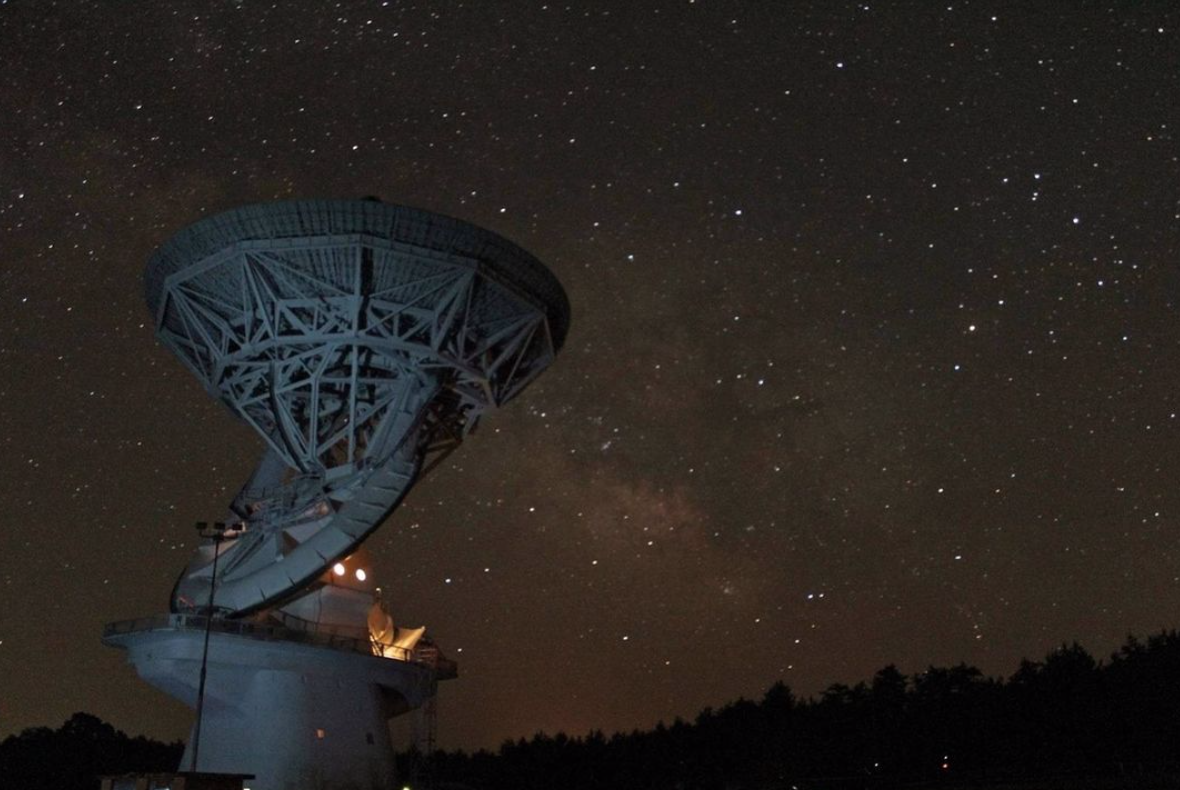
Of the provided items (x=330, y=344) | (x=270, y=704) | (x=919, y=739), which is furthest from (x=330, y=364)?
(x=919, y=739)

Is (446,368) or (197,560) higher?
(446,368)

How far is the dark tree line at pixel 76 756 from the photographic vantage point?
60.0 meters

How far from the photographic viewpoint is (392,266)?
2752 cm

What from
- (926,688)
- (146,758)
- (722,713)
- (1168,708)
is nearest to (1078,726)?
(1168,708)

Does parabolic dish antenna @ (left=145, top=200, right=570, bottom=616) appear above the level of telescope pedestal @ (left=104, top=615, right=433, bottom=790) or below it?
above

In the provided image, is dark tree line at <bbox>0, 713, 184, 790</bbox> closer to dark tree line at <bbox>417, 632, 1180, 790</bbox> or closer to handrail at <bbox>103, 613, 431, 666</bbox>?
dark tree line at <bbox>417, 632, 1180, 790</bbox>

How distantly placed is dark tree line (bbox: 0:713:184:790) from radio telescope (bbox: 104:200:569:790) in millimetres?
32548

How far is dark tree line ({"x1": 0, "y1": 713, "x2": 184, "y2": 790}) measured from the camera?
59969 mm

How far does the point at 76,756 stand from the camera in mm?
63656

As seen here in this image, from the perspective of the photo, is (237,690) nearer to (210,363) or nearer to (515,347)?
(210,363)

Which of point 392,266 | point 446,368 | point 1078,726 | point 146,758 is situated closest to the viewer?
point 392,266

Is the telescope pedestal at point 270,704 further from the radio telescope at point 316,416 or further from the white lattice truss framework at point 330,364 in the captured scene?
the white lattice truss framework at point 330,364

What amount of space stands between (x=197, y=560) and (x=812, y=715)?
1270 inches

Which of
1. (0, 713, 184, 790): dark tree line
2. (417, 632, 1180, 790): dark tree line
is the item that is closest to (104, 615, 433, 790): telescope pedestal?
(417, 632, 1180, 790): dark tree line
